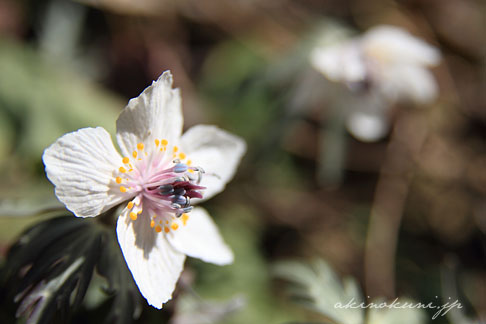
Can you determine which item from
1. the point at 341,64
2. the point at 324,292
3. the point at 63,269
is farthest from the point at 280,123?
the point at 63,269

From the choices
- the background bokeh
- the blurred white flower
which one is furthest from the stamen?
the blurred white flower

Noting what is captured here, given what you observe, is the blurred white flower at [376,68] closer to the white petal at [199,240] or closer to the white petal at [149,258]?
the white petal at [199,240]

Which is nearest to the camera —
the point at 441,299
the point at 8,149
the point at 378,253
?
the point at 441,299

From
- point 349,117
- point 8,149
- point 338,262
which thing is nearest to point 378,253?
point 338,262

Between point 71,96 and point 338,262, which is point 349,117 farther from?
point 71,96

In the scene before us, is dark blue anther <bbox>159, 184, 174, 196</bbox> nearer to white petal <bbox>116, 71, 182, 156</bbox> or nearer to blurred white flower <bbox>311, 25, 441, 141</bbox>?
white petal <bbox>116, 71, 182, 156</bbox>
